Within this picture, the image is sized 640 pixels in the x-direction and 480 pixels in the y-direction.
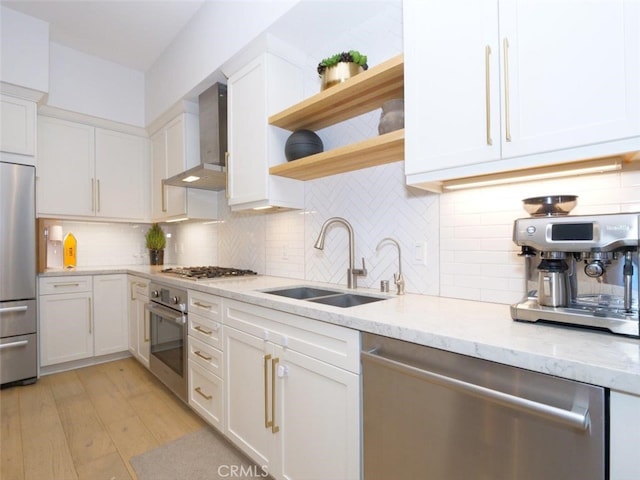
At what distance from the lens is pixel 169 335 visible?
7.68 feet

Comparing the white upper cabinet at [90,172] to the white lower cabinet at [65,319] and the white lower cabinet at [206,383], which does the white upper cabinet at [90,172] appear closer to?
the white lower cabinet at [65,319]

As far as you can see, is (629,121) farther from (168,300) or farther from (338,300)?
(168,300)

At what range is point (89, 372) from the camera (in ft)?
9.45

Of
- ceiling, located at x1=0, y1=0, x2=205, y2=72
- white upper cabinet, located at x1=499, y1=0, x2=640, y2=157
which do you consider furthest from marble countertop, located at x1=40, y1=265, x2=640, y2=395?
ceiling, located at x1=0, y1=0, x2=205, y2=72

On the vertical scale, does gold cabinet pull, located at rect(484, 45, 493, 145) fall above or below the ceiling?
below

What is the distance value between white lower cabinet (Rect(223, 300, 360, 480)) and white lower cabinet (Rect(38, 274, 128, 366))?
2.05 metres

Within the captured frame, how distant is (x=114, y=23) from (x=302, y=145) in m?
2.23

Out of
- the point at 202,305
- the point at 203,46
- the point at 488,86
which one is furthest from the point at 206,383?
the point at 203,46

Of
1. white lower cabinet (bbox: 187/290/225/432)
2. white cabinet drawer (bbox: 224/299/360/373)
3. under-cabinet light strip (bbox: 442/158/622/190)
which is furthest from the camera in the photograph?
white lower cabinet (bbox: 187/290/225/432)

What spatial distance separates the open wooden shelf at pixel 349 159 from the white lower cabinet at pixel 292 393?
32.0 inches

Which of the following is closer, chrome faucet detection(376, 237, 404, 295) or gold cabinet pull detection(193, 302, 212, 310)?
chrome faucet detection(376, 237, 404, 295)

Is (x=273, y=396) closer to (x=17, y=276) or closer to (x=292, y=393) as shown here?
(x=292, y=393)

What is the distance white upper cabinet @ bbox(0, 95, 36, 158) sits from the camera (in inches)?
98.0

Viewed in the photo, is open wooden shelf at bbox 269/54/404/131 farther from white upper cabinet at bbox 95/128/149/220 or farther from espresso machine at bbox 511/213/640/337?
white upper cabinet at bbox 95/128/149/220
